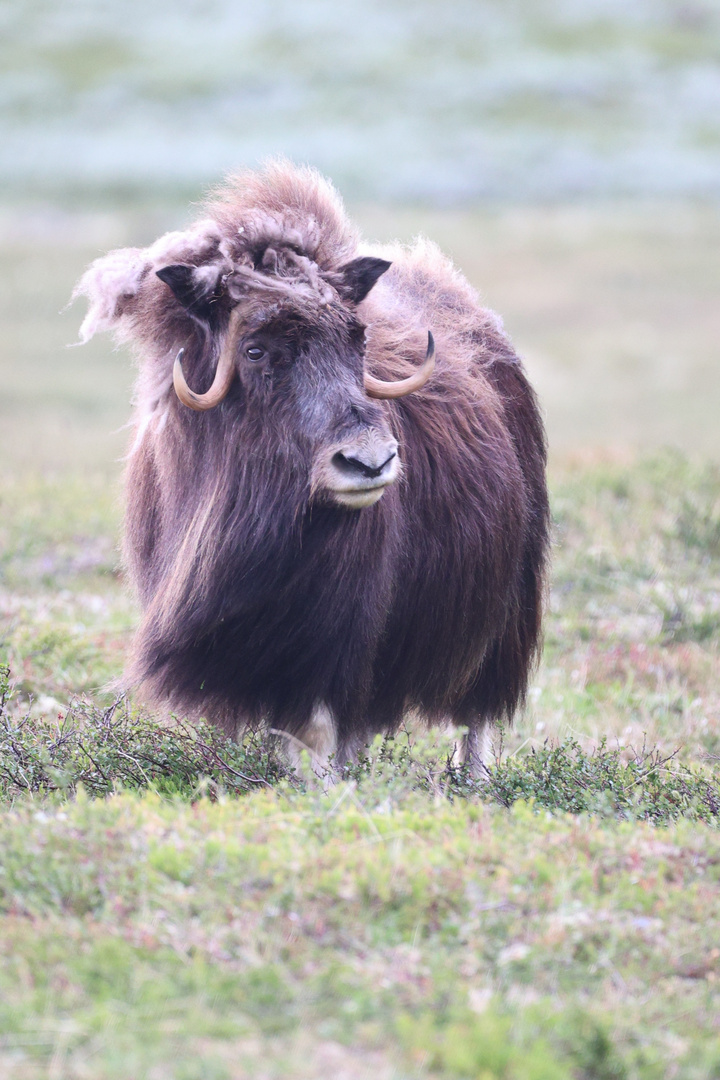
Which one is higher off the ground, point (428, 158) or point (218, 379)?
Answer: point (428, 158)

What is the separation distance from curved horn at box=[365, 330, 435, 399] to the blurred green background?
17.4ft

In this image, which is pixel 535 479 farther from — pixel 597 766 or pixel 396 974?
pixel 396 974

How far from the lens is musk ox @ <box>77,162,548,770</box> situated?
3300 millimetres

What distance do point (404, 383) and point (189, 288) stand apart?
63cm

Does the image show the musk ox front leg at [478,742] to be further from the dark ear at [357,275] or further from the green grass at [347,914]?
the dark ear at [357,275]

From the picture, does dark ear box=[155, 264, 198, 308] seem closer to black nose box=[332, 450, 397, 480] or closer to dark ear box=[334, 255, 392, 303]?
dark ear box=[334, 255, 392, 303]

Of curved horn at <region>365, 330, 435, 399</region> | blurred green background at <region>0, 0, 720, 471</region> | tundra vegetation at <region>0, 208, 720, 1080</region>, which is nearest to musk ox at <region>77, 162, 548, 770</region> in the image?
curved horn at <region>365, 330, 435, 399</region>

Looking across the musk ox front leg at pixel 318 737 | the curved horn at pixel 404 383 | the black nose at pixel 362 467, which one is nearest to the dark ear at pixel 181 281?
the curved horn at pixel 404 383

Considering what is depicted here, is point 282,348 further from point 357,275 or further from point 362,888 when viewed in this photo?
point 362,888

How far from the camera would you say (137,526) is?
385 centimetres

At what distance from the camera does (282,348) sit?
3307 mm

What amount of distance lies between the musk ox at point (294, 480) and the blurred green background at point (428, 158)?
4.94 m

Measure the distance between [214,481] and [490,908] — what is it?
1.46m

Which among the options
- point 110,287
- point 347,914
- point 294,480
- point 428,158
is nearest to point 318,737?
point 294,480
